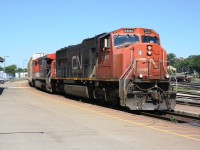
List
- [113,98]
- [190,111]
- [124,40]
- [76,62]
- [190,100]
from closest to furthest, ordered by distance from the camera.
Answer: [190,111] < [124,40] < [113,98] < [190,100] < [76,62]

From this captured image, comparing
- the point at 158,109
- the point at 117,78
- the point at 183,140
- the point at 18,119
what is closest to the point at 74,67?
the point at 117,78

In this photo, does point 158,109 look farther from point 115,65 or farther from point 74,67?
point 74,67

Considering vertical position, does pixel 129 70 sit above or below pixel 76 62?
below

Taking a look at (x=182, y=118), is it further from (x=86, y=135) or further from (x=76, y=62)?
(x=76, y=62)

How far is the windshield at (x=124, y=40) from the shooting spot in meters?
17.2

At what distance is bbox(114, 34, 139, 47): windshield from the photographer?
17250 mm

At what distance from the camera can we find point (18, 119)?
12.4 m

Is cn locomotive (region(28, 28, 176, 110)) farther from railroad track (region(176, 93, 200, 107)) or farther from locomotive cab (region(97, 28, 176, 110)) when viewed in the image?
railroad track (region(176, 93, 200, 107))

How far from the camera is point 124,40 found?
17406mm

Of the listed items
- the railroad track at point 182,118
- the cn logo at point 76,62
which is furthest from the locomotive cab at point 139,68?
the cn logo at point 76,62

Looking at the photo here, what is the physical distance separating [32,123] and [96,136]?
2977mm

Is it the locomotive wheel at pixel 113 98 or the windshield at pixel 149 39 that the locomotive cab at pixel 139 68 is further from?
the locomotive wheel at pixel 113 98

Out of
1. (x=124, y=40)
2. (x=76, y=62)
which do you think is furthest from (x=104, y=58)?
(x=76, y=62)

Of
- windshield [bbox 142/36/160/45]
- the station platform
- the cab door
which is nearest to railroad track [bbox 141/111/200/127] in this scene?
the station platform
